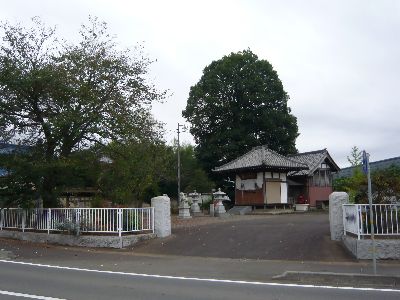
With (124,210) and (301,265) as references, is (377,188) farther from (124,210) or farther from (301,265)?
(124,210)

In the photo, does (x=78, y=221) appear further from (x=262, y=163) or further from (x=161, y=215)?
(x=262, y=163)

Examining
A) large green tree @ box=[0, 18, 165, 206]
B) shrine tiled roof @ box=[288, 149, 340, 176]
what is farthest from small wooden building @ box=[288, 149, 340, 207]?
large green tree @ box=[0, 18, 165, 206]

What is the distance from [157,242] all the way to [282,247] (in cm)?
503

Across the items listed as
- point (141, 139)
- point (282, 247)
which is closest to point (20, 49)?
point (141, 139)

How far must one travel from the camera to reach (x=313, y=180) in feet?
151

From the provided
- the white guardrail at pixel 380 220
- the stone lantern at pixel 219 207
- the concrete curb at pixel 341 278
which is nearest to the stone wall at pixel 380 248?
the white guardrail at pixel 380 220

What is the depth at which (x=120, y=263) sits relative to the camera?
14.2 metres

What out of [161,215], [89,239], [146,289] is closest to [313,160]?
[161,215]

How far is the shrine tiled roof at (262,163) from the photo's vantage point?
129 ft

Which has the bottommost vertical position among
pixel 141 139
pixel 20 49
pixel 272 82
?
pixel 141 139

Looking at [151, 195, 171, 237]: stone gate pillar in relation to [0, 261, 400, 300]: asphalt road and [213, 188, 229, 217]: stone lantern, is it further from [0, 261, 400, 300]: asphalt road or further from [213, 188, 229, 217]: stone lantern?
[213, 188, 229, 217]: stone lantern

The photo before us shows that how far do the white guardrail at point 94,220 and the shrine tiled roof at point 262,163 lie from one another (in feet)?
70.4

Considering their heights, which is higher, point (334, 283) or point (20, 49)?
point (20, 49)

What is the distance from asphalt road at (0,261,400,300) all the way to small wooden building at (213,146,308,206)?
93.2 ft
